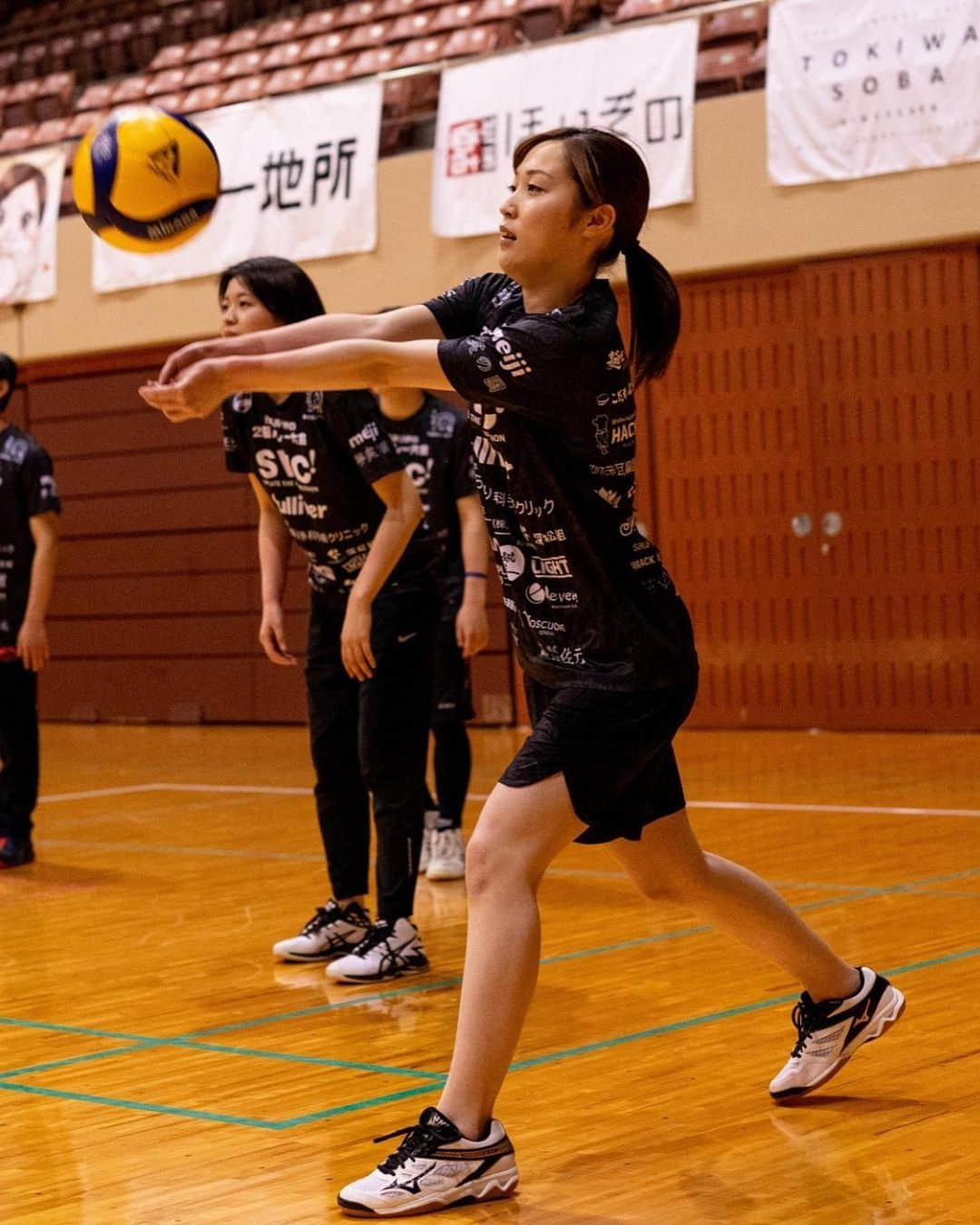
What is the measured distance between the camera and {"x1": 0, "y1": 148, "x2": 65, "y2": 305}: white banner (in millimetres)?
14180

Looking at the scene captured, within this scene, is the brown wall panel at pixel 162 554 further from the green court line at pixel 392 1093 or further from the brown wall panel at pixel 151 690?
the green court line at pixel 392 1093

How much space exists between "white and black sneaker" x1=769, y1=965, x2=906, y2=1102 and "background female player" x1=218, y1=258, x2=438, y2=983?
155cm

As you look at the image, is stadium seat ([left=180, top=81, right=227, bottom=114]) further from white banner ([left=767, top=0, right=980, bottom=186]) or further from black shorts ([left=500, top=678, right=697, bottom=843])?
black shorts ([left=500, top=678, right=697, bottom=843])

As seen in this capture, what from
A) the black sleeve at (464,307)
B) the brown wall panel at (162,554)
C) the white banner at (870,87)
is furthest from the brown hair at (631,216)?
the brown wall panel at (162,554)

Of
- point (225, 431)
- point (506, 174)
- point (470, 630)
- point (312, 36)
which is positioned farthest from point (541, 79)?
point (225, 431)

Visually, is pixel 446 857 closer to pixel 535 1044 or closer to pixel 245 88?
pixel 535 1044

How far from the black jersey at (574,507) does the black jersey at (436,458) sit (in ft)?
10.9

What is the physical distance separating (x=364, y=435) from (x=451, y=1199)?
7.42ft

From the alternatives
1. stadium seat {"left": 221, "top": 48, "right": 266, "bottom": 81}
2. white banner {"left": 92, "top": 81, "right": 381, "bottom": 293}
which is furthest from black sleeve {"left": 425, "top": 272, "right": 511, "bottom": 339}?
stadium seat {"left": 221, "top": 48, "right": 266, "bottom": 81}

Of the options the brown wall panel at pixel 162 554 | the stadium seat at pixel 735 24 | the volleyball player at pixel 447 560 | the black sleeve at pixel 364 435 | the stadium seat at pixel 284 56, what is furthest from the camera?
the stadium seat at pixel 284 56

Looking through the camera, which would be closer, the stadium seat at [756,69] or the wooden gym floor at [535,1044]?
the wooden gym floor at [535,1044]

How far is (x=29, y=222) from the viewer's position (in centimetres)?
1434

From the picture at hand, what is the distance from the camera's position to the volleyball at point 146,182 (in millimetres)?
5770

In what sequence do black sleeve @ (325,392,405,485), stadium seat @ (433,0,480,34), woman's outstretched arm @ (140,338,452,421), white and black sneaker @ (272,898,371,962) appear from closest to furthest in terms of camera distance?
woman's outstretched arm @ (140,338,452,421), black sleeve @ (325,392,405,485), white and black sneaker @ (272,898,371,962), stadium seat @ (433,0,480,34)
